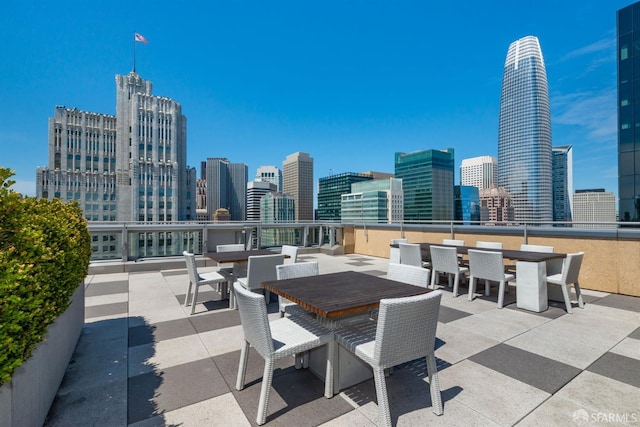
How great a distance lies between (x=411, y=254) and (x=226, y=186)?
13949 centimetres

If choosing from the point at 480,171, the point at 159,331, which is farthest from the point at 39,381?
the point at 480,171

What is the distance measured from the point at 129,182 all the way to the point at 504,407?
77.6m

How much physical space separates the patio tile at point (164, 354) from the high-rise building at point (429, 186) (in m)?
89.3

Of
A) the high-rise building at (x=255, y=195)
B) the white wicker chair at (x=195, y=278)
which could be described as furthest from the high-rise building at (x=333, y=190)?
the white wicker chair at (x=195, y=278)

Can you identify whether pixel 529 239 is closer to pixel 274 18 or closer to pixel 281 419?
pixel 281 419

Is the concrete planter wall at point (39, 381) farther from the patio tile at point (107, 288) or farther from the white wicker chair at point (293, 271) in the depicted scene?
the patio tile at point (107, 288)

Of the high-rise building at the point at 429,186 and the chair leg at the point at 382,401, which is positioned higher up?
the high-rise building at the point at 429,186

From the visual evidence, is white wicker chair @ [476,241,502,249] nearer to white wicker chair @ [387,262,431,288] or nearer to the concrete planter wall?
white wicker chair @ [387,262,431,288]

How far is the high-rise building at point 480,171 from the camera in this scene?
356ft

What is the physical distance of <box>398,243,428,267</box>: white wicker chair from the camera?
538 cm

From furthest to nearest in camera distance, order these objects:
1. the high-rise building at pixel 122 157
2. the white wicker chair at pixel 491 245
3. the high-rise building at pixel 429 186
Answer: the high-rise building at pixel 429 186 < the high-rise building at pixel 122 157 < the white wicker chair at pixel 491 245

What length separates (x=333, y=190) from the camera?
4284 inches

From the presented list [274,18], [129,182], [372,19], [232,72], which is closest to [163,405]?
[274,18]

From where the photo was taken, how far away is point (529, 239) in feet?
20.1
